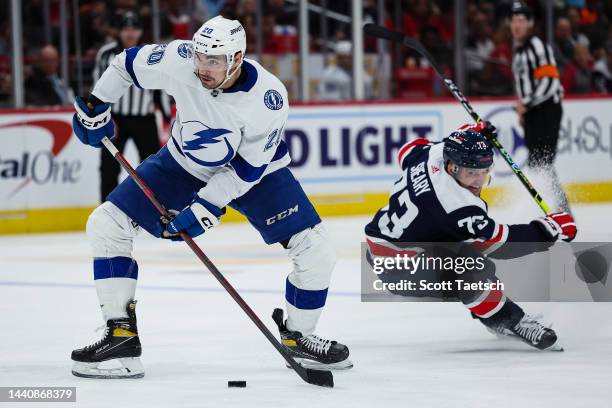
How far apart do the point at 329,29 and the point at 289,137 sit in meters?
1.22

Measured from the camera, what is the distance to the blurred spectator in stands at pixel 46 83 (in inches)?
355

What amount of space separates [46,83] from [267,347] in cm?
503

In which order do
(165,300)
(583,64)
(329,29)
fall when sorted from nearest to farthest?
1. (165,300)
2. (329,29)
3. (583,64)

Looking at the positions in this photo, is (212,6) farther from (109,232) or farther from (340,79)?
(109,232)

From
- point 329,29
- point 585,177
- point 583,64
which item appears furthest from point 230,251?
point 583,64

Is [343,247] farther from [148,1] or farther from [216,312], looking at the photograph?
[148,1]

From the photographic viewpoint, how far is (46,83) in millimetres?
9070

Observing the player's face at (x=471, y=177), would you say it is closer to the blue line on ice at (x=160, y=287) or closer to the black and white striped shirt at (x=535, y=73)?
the blue line on ice at (x=160, y=287)

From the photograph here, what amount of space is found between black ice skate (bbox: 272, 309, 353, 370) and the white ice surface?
0.07 m

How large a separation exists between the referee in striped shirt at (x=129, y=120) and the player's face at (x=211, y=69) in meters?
4.67

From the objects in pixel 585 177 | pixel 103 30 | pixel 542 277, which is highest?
pixel 103 30

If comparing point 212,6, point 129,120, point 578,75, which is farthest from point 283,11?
point 578,75

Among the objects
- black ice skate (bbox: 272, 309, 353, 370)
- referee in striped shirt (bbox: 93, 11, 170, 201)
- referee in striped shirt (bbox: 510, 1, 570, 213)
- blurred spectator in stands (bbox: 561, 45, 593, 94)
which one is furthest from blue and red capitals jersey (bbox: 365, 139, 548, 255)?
blurred spectator in stands (bbox: 561, 45, 593, 94)

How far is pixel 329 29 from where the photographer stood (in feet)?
33.7
